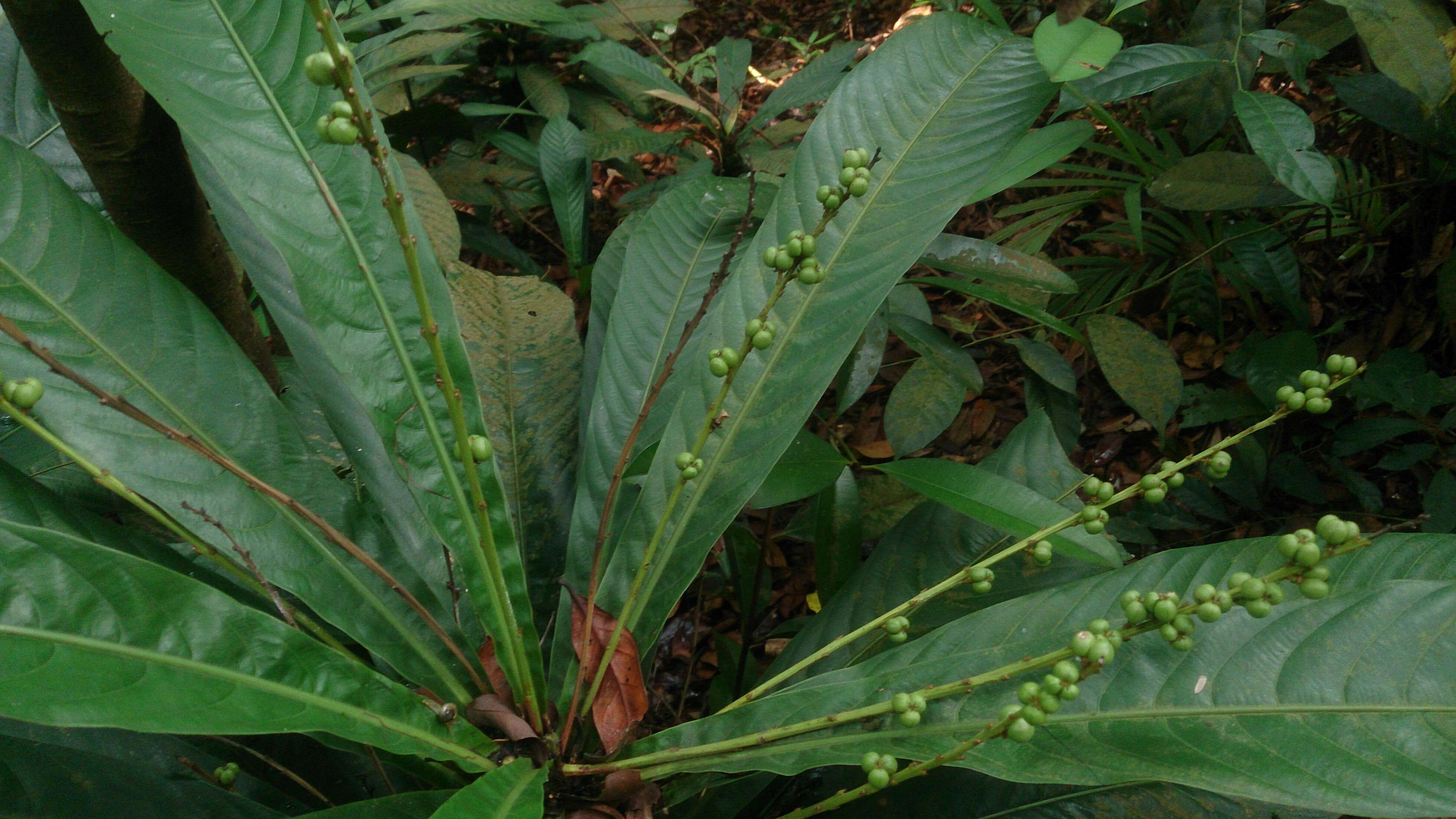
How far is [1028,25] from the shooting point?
7.68 ft

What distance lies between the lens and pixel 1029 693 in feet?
1.77

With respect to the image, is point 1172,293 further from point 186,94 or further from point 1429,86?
point 186,94

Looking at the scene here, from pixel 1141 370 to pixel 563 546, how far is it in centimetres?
101

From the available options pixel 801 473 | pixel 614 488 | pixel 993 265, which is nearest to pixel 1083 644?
pixel 614 488

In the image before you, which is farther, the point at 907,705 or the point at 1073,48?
the point at 1073,48

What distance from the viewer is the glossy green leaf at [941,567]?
3.15 feet

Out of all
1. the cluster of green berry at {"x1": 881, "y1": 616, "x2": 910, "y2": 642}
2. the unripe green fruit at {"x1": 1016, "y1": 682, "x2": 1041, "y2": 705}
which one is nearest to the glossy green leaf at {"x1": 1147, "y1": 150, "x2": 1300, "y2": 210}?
the cluster of green berry at {"x1": 881, "y1": 616, "x2": 910, "y2": 642}

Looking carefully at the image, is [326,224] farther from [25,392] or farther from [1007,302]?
[1007,302]

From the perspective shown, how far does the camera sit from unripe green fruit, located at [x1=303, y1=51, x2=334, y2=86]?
46 centimetres

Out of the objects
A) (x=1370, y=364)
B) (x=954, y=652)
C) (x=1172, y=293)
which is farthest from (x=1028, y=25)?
(x=954, y=652)

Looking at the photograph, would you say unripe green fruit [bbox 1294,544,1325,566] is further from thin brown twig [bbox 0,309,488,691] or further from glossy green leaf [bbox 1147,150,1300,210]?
glossy green leaf [bbox 1147,150,1300,210]

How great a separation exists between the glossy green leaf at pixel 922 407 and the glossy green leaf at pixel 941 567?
274mm

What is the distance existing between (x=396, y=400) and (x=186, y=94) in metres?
0.32

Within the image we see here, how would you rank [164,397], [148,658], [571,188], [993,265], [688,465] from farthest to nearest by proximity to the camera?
1. [571,188]
2. [993,265]
3. [164,397]
4. [688,465]
5. [148,658]
